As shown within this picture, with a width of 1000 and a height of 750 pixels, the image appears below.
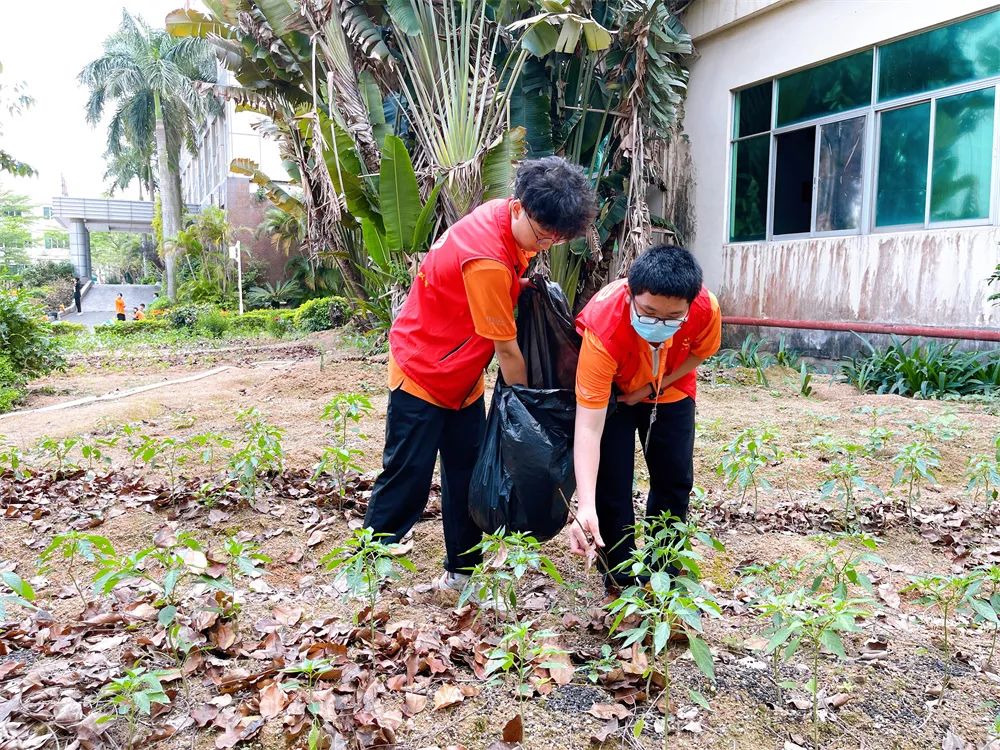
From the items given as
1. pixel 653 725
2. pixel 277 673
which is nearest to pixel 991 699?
pixel 653 725

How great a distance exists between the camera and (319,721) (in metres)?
1.82

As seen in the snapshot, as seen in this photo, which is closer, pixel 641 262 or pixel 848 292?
pixel 641 262

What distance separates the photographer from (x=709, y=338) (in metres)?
2.28

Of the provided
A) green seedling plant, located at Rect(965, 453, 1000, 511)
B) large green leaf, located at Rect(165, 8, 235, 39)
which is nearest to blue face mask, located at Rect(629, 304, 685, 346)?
green seedling plant, located at Rect(965, 453, 1000, 511)

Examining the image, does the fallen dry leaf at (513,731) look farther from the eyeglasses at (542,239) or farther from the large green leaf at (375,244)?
the large green leaf at (375,244)

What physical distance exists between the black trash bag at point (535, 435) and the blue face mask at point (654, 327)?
27 centimetres

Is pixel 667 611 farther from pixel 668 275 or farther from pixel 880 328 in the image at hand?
pixel 880 328

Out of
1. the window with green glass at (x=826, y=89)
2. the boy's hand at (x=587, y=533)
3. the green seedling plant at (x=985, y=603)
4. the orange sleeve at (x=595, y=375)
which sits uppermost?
the window with green glass at (x=826, y=89)

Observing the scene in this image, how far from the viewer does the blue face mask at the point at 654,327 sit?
2090mm

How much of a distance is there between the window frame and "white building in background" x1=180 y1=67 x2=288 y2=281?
14361 millimetres

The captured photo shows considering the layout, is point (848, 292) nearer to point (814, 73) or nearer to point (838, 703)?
point (814, 73)

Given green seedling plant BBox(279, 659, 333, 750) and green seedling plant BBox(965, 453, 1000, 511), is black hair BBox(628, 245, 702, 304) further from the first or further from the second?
green seedling plant BBox(965, 453, 1000, 511)

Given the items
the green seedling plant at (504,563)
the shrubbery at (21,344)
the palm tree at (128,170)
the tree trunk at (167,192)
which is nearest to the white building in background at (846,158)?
the green seedling plant at (504,563)

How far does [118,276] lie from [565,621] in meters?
52.5
